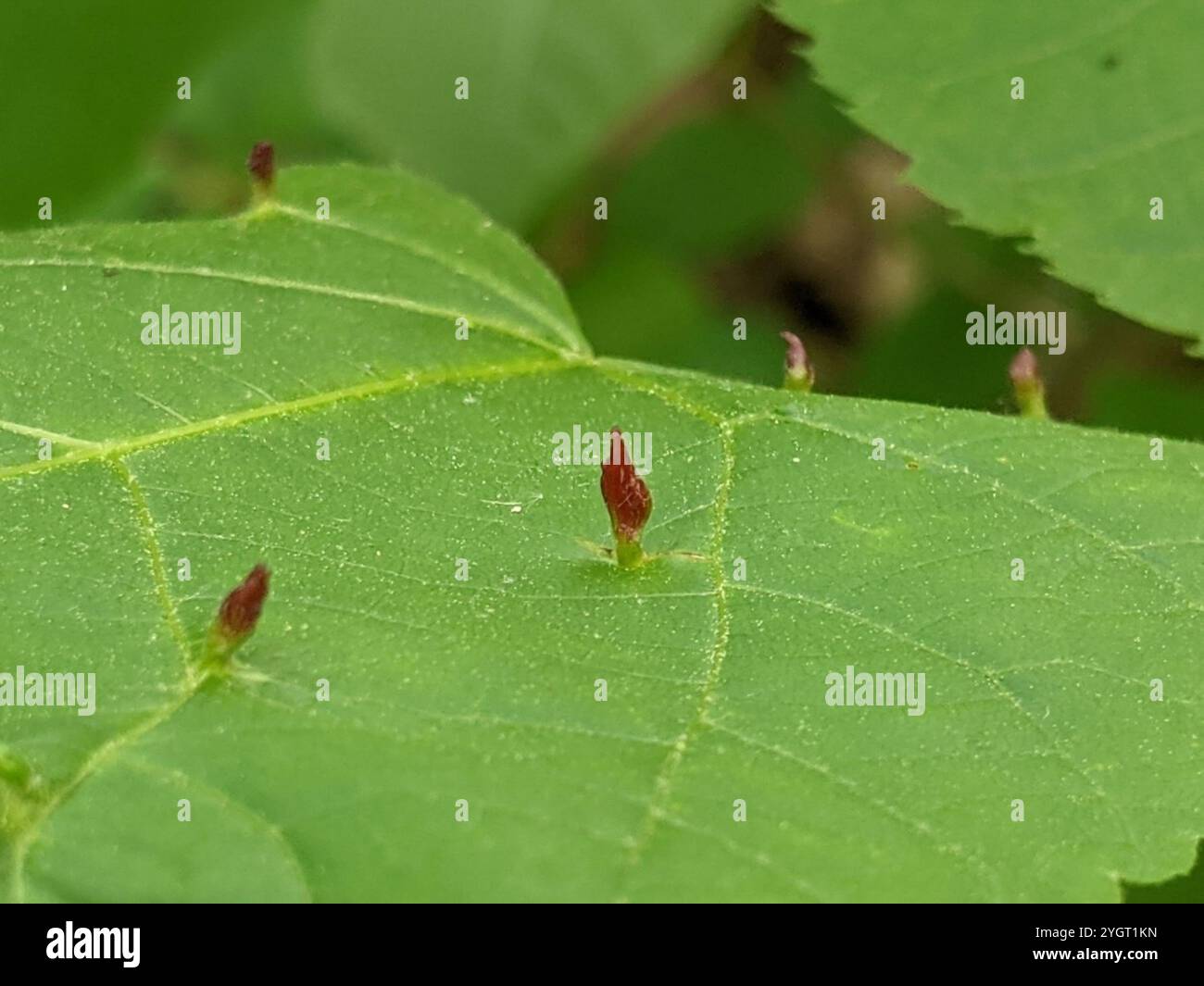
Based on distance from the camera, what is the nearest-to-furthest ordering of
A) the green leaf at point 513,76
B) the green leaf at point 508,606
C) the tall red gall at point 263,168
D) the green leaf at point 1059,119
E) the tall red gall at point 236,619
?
the green leaf at point 508,606 < the tall red gall at point 236,619 < the tall red gall at point 263,168 < the green leaf at point 1059,119 < the green leaf at point 513,76

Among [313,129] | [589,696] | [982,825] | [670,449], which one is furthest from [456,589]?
[313,129]

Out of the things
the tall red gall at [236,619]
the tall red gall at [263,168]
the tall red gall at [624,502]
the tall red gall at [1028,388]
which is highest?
the tall red gall at [263,168]

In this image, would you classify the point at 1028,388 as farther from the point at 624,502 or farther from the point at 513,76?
the point at 513,76

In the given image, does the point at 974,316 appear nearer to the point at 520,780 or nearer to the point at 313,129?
the point at 313,129

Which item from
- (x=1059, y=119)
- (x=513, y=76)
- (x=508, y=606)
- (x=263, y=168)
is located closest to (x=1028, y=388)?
(x=1059, y=119)

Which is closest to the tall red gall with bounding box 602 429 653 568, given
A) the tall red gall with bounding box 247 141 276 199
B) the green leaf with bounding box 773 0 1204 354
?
the tall red gall with bounding box 247 141 276 199

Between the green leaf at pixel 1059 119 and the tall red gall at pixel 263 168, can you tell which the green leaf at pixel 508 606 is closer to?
the tall red gall at pixel 263 168

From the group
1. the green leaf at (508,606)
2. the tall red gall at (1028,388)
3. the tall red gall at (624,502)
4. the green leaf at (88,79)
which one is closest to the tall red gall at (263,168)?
the green leaf at (508,606)
